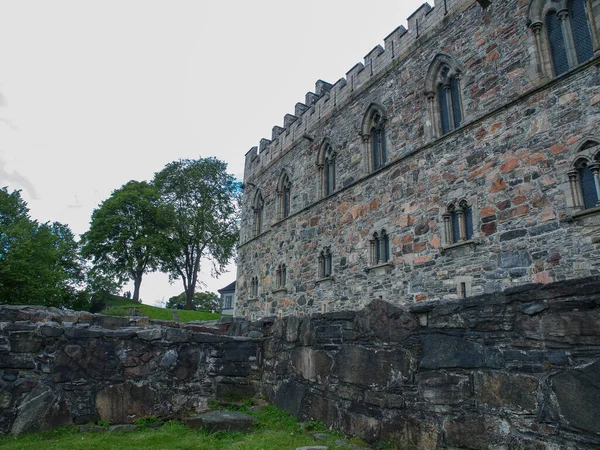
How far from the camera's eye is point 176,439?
16.5ft

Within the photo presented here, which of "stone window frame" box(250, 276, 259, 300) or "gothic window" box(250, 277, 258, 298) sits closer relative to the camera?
"stone window frame" box(250, 276, 259, 300)

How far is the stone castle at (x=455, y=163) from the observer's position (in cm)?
938

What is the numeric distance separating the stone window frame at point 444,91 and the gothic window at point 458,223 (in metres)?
2.29

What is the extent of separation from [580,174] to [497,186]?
1.85 meters

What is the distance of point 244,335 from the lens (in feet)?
25.3

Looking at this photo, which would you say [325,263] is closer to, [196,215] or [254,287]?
[254,287]

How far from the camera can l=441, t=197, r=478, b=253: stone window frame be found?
1115cm

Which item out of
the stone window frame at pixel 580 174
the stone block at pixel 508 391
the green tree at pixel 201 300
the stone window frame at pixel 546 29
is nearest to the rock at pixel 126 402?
the stone block at pixel 508 391

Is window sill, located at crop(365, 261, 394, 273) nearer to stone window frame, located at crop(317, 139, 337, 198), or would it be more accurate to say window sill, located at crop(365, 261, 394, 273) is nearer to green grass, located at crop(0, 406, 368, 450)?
stone window frame, located at crop(317, 139, 337, 198)

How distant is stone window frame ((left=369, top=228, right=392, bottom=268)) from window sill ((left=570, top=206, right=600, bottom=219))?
5.53m

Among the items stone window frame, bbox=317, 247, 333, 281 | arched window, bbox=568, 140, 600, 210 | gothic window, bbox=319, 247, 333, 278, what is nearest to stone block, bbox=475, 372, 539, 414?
arched window, bbox=568, 140, 600, 210

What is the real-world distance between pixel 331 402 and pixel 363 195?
10825 millimetres

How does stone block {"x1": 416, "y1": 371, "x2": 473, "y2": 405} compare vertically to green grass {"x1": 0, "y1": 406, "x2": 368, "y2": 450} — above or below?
above

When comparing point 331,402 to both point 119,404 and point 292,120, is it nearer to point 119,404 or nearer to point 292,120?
point 119,404
